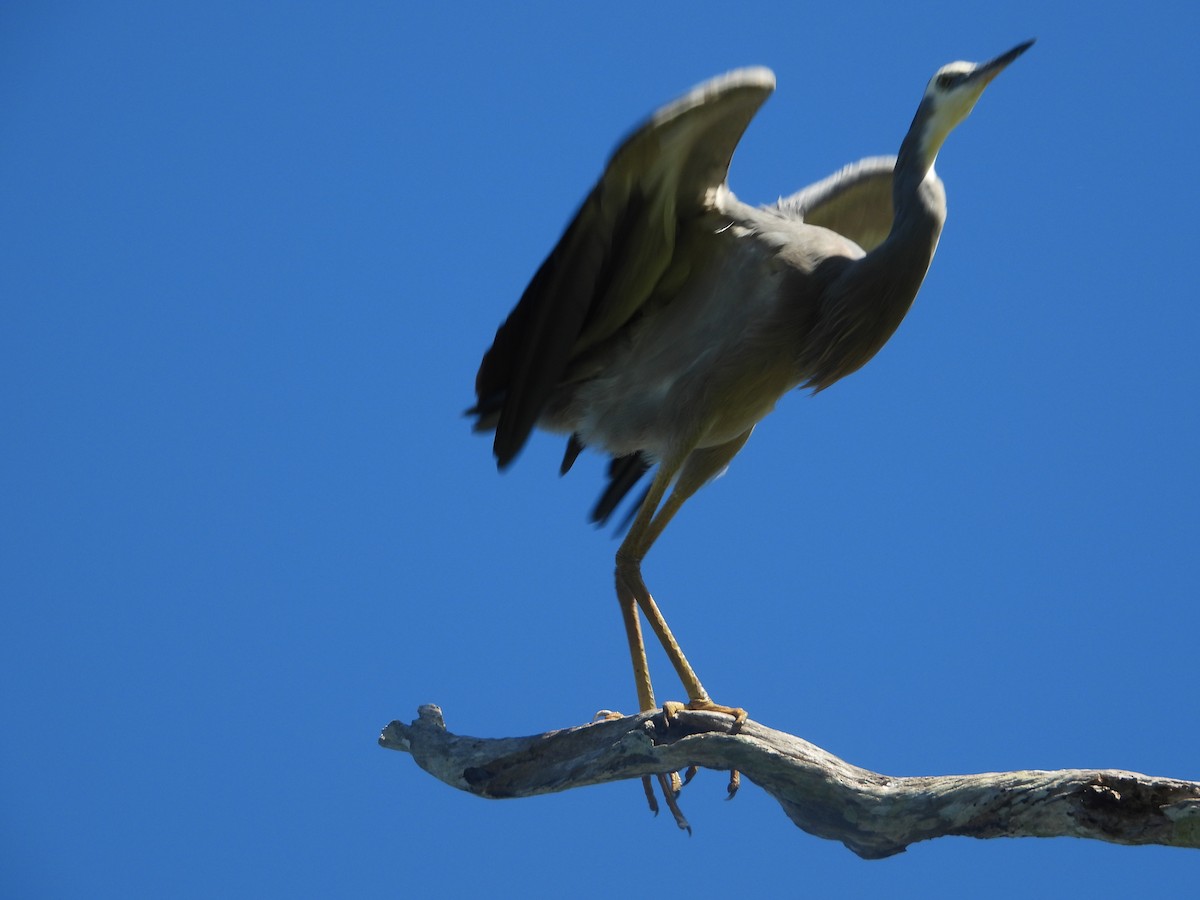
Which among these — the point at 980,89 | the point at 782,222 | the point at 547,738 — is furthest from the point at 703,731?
the point at 980,89

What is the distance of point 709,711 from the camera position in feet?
9.55

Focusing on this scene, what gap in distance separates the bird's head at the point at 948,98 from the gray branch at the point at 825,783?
138 centimetres

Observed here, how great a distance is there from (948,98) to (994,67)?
0.39ft

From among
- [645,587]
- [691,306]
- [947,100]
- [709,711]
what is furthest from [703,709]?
[947,100]

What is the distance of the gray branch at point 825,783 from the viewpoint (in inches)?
91.0

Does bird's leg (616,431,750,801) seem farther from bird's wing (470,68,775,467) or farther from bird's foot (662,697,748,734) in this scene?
bird's wing (470,68,775,467)

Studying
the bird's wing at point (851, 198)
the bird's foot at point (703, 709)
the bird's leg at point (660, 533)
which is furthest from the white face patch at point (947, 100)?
the bird's foot at point (703, 709)

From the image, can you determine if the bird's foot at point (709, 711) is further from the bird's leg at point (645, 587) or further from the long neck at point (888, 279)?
the long neck at point (888, 279)

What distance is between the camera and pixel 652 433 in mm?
3133

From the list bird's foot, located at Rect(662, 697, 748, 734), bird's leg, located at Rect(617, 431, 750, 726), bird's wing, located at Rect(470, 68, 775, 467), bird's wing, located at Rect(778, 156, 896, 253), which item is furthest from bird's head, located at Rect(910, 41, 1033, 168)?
bird's foot, located at Rect(662, 697, 748, 734)

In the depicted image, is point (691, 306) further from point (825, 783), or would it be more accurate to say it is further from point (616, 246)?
point (825, 783)

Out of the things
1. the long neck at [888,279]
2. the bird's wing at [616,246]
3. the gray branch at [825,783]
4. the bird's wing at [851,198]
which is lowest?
the gray branch at [825,783]

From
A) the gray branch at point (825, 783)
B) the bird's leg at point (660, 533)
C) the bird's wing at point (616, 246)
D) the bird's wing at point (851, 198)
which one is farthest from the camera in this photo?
the bird's wing at point (851, 198)

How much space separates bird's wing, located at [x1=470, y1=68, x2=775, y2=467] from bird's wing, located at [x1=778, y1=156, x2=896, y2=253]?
69 centimetres
